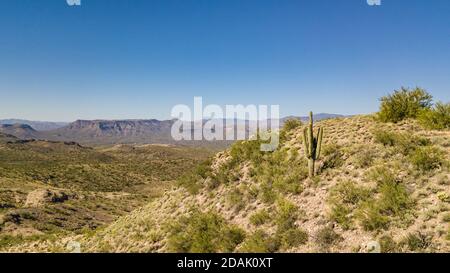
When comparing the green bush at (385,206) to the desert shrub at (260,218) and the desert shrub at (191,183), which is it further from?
the desert shrub at (191,183)

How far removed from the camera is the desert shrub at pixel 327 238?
10.7 m

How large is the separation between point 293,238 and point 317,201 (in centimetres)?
243

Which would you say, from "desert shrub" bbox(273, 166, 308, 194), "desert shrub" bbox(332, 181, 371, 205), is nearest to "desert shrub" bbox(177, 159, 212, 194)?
"desert shrub" bbox(273, 166, 308, 194)

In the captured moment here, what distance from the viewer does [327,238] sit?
10891 millimetres

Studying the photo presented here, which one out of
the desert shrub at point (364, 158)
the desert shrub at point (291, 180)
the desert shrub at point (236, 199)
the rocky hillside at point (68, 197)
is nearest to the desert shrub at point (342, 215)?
the desert shrub at point (291, 180)

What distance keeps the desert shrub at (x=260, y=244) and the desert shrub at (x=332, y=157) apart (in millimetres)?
4816

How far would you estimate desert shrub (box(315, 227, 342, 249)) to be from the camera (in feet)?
35.1

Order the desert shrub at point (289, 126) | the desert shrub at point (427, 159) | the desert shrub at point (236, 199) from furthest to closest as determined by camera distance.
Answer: the desert shrub at point (289, 126), the desert shrub at point (236, 199), the desert shrub at point (427, 159)

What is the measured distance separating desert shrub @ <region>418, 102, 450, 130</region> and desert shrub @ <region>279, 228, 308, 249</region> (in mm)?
9381

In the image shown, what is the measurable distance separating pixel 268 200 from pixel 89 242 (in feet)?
38.0
